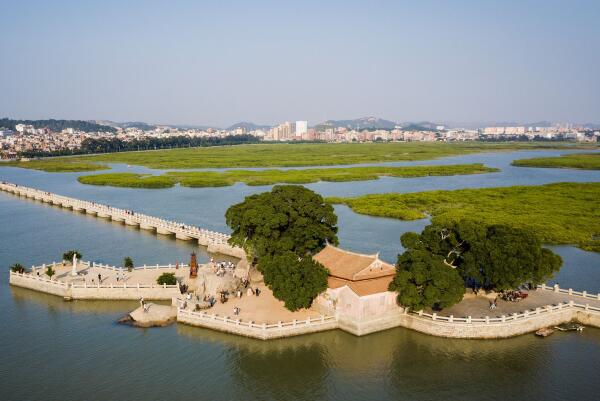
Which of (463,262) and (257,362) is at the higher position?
(463,262)

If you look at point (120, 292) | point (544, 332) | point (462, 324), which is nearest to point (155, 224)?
point (120, 292)

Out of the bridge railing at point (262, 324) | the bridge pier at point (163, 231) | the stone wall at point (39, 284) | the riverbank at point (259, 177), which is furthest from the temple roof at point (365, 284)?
the riverbank at point (259, 177)

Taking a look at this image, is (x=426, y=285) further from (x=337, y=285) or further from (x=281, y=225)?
(x=281, y=225)

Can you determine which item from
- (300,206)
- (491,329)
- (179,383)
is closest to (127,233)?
(300,206)

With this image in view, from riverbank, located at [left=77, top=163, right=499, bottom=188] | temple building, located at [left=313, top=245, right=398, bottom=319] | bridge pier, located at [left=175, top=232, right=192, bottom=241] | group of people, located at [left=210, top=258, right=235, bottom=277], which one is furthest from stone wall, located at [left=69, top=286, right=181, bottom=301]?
riverbank, located at [left=77, top=163, right=499, bottom=188]

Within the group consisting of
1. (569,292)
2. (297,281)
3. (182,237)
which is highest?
(297,281)

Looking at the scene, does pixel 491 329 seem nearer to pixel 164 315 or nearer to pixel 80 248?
pixel 164 315

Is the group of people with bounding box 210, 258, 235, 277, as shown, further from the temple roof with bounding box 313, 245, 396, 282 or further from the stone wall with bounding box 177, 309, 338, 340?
the temple roof with bounding box 313, 245, 396, 282
